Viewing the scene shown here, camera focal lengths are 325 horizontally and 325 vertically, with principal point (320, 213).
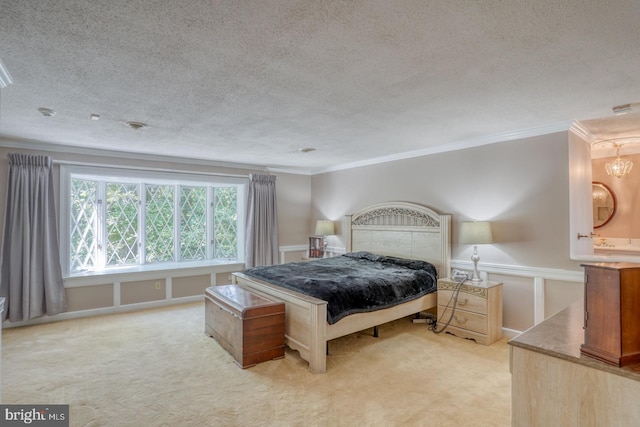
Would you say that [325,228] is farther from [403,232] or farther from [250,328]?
[250,328]

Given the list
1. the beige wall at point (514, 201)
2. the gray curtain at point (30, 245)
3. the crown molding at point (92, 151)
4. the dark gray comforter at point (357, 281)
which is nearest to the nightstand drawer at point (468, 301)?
the dark gray comforter at point (357, 281)

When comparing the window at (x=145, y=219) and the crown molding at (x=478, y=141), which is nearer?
the crown molding at (x=478, y=141)

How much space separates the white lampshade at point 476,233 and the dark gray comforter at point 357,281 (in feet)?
2.18

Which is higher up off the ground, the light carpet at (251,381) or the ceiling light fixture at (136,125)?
the ceiling light fixture at (136,125)

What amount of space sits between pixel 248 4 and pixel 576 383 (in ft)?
6.38

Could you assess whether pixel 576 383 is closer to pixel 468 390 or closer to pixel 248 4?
pixel 468 390

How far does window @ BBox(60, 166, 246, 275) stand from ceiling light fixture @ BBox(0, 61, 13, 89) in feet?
8.08

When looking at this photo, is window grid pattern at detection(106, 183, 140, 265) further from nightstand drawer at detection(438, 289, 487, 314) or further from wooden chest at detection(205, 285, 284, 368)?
nightstand drawer at detection(438, 289, 487, 314)

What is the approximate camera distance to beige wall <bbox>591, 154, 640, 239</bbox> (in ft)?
13.7

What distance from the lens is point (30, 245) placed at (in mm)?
4004

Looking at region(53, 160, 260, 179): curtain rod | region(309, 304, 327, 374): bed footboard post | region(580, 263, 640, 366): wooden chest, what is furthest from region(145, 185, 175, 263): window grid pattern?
region(580, 263, 640, 366): wooden chest

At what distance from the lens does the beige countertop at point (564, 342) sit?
1.02 metres

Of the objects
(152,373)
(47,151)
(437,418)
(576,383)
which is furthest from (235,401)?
(47,151)

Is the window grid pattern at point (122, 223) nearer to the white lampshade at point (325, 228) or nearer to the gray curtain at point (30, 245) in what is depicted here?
the gray curtain at point (30, 245)
